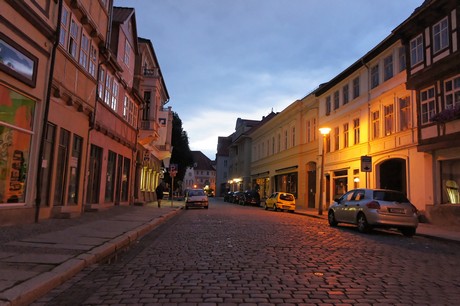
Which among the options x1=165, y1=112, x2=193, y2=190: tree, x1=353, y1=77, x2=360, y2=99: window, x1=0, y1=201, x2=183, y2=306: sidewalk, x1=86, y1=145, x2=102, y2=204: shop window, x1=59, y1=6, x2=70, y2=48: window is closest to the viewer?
x1=0, y1=201, x2=183, y2=306: sidewalk

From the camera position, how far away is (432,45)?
1972 centimetres

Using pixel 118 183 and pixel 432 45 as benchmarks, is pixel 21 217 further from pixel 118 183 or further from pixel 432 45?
pixel 432 45

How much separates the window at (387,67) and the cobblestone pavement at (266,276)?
15308 millimetres

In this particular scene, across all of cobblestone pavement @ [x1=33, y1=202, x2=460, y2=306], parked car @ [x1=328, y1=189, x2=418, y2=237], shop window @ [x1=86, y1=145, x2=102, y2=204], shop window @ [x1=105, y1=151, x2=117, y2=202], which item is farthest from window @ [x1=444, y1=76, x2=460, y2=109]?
shop window @ [x1=105, y1=151, x2=117, y2=202]

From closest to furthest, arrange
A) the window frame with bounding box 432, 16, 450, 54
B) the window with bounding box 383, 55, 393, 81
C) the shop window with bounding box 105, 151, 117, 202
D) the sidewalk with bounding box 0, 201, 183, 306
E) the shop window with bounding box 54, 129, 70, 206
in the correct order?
the sidewalk with bounding box 0, 201, 183, 306
the shop window with bounding box 54, 129, 70, 206
the window frame with bounding box 432, 16, 450, 54
the shop window with bounding box 105, 151, 117, 202
the window with bounding box 383, 55, 393, 81

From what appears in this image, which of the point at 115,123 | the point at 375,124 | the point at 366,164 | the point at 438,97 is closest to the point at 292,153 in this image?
the point at 375,124

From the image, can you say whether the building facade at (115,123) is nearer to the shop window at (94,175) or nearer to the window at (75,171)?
the shop window at (94,175)

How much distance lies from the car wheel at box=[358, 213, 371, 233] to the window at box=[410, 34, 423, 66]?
31.3 feet

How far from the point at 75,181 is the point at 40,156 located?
4621 mm

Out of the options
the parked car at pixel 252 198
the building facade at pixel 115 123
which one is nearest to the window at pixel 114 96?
the building facade at pixel 115 123

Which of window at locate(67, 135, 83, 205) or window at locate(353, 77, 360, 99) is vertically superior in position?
window at locate(353, 77, 360, 99)

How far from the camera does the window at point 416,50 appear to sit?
67.9ft

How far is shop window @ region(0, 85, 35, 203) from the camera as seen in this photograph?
11.0m

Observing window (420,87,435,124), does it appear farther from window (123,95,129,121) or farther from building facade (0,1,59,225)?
window (123,95,129,121)
